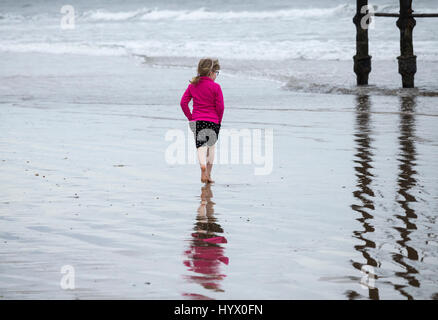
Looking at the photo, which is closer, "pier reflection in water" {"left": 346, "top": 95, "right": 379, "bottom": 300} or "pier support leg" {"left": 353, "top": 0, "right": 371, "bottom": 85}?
"pier reflection in water" {"left": 346, "top": 95, "right": 379, "bottom": 300}

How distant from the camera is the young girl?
294 inches

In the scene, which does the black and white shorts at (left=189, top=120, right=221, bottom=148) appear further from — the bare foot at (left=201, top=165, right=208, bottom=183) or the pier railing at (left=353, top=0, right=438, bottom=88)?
the pier railing at (left=353, top=0, right=438, bottom=88)

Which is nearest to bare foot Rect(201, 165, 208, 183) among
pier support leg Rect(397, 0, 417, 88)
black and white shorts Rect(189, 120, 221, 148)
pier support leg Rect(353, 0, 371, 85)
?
black and white shorts Rect(189, 120, 221, 148)

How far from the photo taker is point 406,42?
16.9m

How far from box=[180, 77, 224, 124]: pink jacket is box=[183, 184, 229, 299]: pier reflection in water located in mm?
1695

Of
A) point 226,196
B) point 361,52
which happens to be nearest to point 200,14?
point 361,52

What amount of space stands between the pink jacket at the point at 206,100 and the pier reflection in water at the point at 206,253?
1695 mm

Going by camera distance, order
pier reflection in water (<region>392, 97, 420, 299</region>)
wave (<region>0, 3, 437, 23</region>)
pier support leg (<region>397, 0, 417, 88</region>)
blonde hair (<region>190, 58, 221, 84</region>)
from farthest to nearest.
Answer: wave (<region>0, 3, 437, 23</region>) → pier support leg (<region>397, 0, 417, 88</region>) → blonde hair (<region>190, 58, 221, 84</region>) → pier reflection in water (<region>392, 97, 420, 299</region>)

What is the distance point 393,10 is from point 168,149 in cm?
5067

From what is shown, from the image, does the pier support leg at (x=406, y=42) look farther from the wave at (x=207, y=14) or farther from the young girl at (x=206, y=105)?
the wave at (x=207, y=14)

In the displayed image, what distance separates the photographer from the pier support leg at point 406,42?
656 inches

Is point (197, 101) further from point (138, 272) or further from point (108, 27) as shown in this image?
point (108, 27)

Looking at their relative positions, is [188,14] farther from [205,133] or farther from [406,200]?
[406,200]

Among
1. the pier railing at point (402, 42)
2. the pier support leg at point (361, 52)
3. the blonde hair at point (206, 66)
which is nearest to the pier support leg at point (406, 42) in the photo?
the pier railing at point (402, 42)
